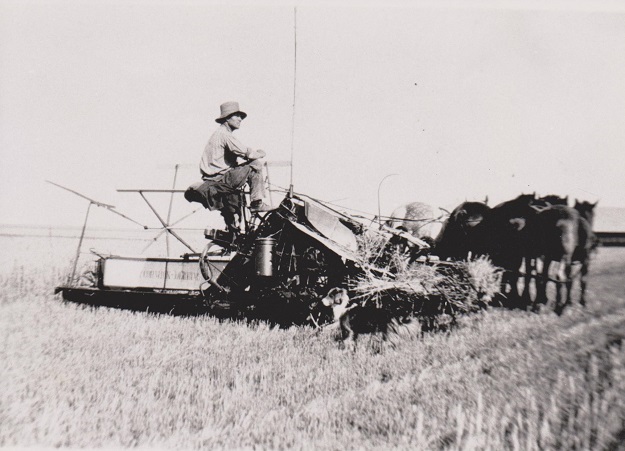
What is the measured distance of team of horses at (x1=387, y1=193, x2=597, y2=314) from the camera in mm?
5957

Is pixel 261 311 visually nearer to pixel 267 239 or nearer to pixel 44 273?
pixel 267 239

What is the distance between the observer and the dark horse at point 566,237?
592cm

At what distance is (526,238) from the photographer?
630 centimetres

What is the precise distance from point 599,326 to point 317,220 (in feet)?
11.4

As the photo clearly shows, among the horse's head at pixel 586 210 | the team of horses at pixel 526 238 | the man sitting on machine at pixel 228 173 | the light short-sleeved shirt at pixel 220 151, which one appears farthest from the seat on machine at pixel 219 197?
the horse's head at pixel 586 210

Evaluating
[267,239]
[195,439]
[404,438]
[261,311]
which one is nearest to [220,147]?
[267,239]

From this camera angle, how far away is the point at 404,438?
263 cm

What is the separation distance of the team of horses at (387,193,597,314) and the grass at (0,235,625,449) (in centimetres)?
40

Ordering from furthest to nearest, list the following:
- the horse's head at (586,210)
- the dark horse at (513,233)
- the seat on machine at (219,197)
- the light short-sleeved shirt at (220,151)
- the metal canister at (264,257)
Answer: the dark horse at (513,233) → the horse's head at (586,210) → the light short-sleeved shirt at (220,151) → the seat on machine at (219,197) → the metal canister at (264,257)

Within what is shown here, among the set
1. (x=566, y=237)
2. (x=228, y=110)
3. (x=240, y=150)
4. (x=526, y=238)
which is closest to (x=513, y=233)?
(x=526, y=238)

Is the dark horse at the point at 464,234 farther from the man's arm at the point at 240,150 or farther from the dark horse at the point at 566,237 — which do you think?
the man's arm at the point at 240,150

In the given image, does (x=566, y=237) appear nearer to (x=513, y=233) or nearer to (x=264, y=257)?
(x=513, y=233)

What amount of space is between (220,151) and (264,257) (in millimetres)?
1664

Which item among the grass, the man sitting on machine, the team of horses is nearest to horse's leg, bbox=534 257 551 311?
the team of horses
